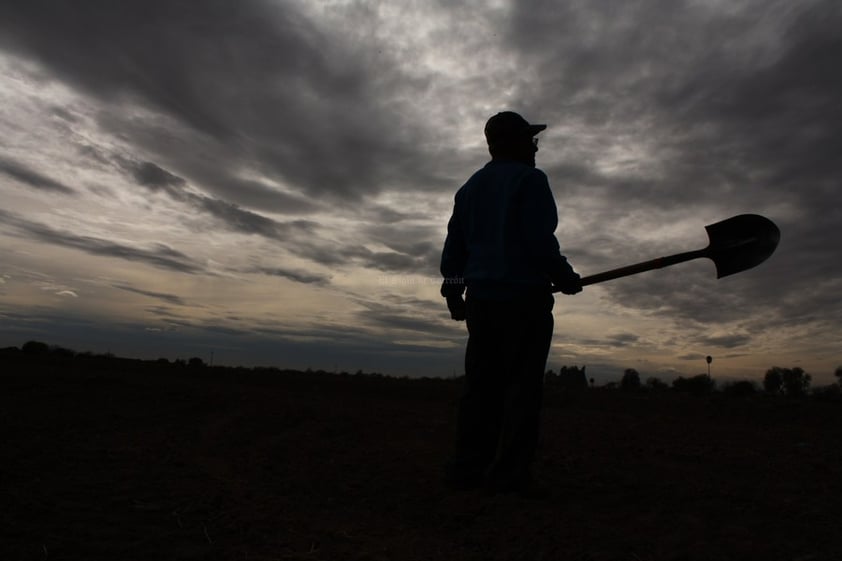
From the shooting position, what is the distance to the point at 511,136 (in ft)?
15.1

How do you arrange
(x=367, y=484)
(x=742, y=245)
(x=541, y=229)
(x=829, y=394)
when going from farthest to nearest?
(x=829, y=394) < (x=742, y=245) < (x=367, y=484) < (x=541, y=229)

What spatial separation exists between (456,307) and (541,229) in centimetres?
105

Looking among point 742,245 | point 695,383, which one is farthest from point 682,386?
point 742,245

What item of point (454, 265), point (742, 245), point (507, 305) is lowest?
point (507, 305)

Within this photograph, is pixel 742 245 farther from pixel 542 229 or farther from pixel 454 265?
pixel 454 265

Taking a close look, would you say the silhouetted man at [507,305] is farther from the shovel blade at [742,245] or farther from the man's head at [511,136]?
the shovel blade at [742,245]

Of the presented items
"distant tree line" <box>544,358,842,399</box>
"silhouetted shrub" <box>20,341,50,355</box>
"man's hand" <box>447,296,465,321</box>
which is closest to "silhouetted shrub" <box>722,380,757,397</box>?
"distant tree line" <box>544,358,842,399</box>

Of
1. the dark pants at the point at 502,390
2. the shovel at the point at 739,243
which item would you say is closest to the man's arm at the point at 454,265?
the dark pants at the point at 502,390

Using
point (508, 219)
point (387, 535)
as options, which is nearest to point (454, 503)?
point (387, 535)

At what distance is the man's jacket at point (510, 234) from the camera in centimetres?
423

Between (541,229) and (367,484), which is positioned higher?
(541,229)

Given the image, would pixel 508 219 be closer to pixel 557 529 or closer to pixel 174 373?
pixel 557 529

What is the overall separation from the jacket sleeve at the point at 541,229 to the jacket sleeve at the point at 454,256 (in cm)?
69

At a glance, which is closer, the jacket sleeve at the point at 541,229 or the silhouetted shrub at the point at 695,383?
the jacket sleeve at the point at 541,229
